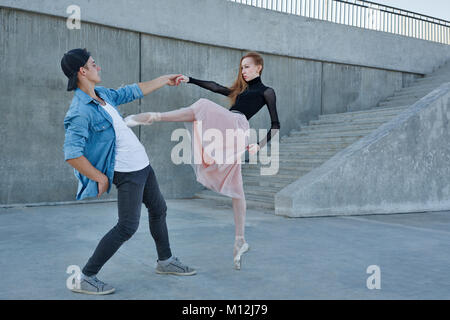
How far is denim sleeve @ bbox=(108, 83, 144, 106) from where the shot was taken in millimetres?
3703

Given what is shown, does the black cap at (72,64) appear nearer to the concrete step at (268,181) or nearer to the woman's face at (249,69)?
the woman's face at (249,69)

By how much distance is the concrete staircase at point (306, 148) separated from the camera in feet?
31.7

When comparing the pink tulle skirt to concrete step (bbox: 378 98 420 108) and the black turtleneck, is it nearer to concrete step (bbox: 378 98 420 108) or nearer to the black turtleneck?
the black turtleneck

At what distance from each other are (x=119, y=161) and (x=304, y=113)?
10.5 metres

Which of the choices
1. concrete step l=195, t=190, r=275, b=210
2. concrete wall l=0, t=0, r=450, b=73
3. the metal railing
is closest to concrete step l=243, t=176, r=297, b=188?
concrete step l=195, t=190, r=275, b=210

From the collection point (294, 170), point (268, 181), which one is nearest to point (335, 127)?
point (294, 170)

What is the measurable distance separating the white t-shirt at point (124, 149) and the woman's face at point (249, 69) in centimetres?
136

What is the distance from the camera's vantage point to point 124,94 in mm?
3750

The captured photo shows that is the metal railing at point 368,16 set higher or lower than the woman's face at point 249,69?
higher

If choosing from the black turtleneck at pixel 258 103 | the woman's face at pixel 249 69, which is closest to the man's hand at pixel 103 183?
the black turtleneck at pixel 258 103

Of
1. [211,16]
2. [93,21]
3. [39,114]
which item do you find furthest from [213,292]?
[211,16]

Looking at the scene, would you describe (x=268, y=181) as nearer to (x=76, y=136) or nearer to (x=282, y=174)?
(x=282, y=174)

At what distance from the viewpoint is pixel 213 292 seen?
3.37 m

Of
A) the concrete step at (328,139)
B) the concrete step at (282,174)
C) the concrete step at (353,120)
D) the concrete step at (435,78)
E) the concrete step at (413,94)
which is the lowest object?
the concrete step at (282,174)
